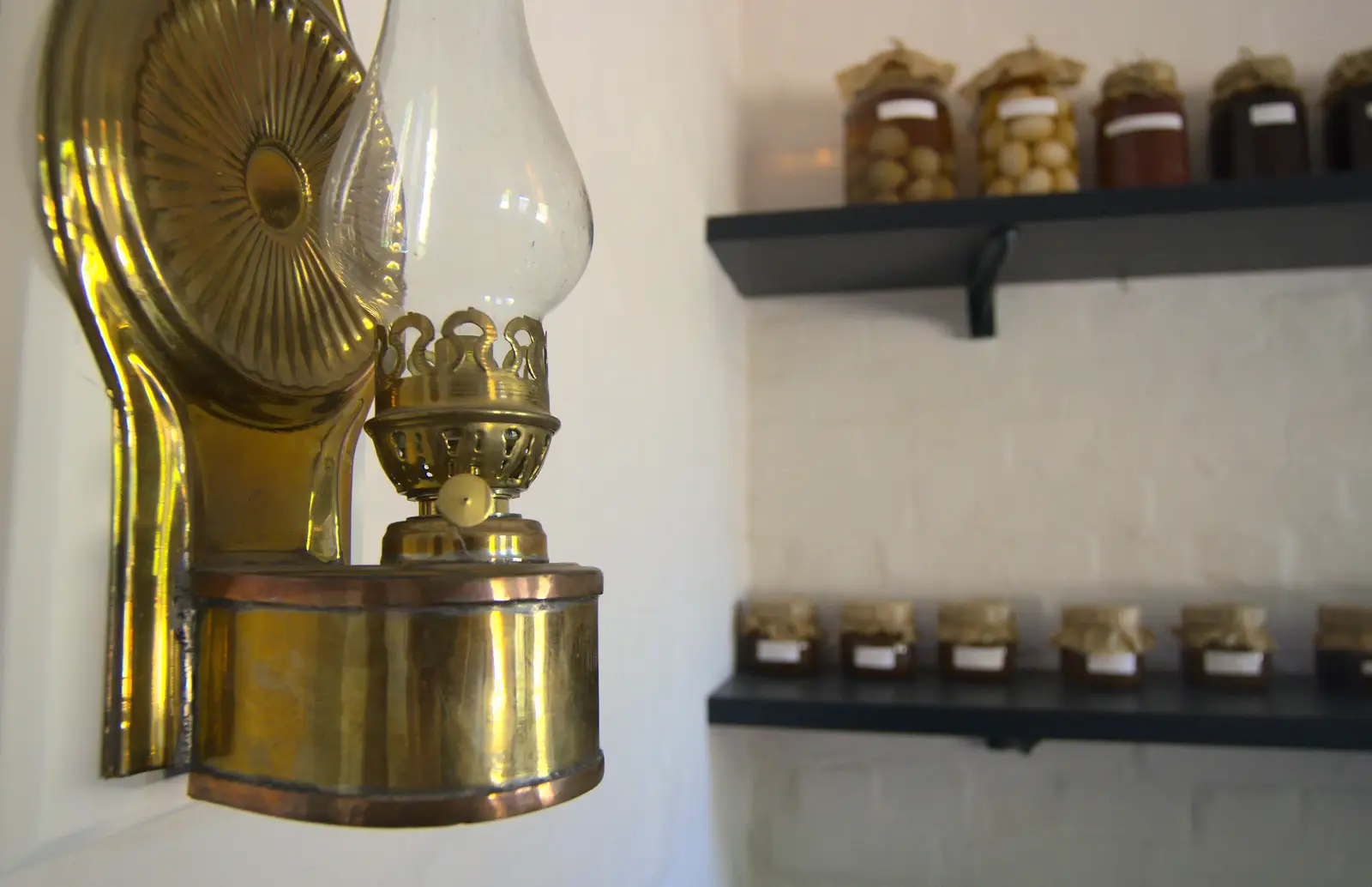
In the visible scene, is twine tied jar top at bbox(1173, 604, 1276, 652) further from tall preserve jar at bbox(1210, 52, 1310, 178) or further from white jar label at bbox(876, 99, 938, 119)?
white jar label at bbox(876, 99, 938, 119)

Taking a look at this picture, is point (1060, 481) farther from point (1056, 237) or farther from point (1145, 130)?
point (1145, 130)

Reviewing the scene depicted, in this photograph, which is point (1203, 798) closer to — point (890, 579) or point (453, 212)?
point (890, 579)

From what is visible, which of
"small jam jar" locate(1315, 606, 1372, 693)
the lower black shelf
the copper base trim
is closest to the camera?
the copper base trim

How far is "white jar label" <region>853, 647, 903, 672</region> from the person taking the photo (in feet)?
3.83

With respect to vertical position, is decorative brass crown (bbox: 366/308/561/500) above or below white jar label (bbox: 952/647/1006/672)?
above

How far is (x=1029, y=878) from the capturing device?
4.02ft

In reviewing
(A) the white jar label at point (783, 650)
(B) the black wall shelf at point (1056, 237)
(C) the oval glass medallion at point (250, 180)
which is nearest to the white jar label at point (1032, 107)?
(B) the black wall shelf at point (1056, 237)

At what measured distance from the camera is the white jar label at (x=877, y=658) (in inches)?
46.0

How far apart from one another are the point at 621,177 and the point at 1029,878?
104 centimetres

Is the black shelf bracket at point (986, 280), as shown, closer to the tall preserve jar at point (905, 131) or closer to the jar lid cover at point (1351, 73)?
the tall preserve jar at point (905, 131)

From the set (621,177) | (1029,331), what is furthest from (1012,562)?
(621,177)

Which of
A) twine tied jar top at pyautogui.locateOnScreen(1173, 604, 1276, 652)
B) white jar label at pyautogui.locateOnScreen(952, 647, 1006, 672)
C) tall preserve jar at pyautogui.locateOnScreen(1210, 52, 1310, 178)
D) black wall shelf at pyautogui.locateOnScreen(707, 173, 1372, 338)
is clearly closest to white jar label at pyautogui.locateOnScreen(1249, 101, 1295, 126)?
tall preserve jar at pyautogui.locateOnScreen(1210, 52, 1310, 178)

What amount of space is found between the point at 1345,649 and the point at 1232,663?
125 mm

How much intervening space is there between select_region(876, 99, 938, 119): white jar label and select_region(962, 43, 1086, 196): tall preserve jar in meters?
0.07
